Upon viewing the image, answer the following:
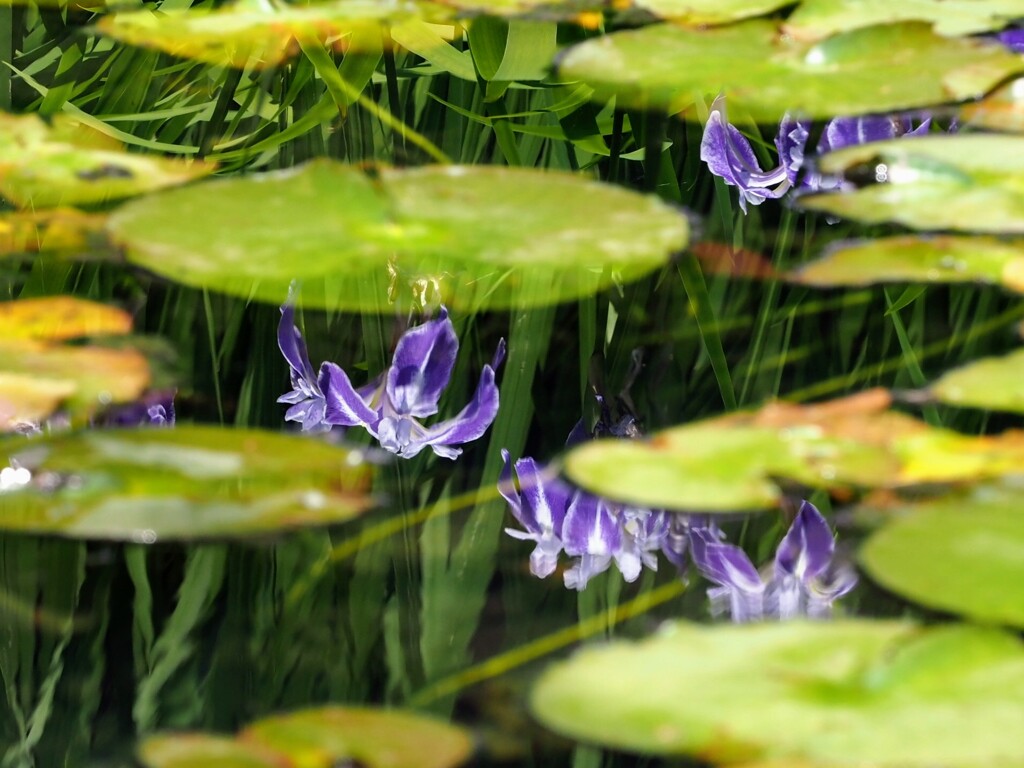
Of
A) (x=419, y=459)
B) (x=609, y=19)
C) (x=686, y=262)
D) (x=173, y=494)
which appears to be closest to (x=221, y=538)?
(x=173, y=494)

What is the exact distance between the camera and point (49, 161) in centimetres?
87

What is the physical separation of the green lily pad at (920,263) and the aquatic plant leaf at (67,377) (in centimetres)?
37

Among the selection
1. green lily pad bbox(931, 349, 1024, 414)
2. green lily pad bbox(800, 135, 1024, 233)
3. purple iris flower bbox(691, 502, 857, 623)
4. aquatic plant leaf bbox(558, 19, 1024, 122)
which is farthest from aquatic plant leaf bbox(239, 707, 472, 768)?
aquatic plant leaf bbox(558, 19, 1024, 122)

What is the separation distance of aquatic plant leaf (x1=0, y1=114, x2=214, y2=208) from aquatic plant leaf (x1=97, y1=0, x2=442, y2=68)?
194 mm

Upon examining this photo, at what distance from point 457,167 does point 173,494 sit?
1.24ft

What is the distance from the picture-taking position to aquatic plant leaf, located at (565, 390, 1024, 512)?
1.72ft

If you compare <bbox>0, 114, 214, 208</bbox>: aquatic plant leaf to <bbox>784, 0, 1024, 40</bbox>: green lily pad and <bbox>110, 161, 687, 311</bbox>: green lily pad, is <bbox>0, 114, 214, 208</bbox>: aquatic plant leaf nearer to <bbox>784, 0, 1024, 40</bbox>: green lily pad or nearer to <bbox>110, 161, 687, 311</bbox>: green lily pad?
<bbox>110, 161, 687, 311</bbox>: green lily pad

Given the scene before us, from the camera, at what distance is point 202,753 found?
0.42 m

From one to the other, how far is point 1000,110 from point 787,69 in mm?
167

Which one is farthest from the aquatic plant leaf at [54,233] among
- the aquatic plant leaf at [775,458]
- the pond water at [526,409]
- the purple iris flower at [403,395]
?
the aquatic plant leaf at [775,458]

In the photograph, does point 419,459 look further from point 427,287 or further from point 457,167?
point 457,167

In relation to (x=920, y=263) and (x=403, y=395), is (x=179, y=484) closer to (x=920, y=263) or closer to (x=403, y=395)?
(x=403, y=395)

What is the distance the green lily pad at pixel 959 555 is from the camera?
46 cm

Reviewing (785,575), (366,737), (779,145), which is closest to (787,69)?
(779,145)
